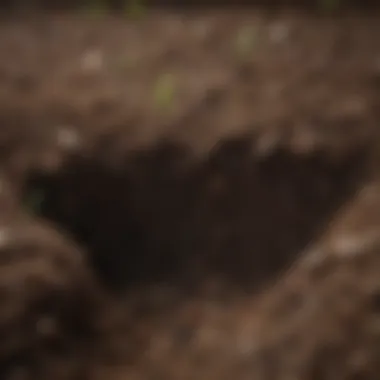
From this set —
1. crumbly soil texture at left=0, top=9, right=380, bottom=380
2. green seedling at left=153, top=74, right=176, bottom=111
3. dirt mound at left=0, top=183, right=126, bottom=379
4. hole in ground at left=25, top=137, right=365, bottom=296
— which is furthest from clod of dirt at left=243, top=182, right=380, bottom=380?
green seedling at left=153, top=74, right=176, bottom=111

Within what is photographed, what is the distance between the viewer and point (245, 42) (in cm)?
201

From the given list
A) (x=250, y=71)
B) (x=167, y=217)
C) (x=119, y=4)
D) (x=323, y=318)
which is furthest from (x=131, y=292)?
(x=119, y=4)

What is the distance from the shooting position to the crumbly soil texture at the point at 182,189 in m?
1.41

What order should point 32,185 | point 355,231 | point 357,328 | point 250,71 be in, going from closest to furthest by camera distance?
point 357,328
point 355,231
point 32,185
point 250,71

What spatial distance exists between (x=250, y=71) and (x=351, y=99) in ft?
1.10

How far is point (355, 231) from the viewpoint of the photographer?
1.43m

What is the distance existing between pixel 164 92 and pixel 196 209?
0.39 m

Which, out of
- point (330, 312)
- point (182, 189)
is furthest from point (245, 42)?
point (330, 312)

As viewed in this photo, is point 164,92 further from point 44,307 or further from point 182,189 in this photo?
point 44,307

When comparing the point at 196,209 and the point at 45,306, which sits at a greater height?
the point at 196,209

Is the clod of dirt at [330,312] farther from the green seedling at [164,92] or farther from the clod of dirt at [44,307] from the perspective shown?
the green seedling at [164,92]

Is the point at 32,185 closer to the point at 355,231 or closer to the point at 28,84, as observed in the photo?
the point at 28,84

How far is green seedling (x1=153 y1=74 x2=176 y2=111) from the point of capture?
185 cm

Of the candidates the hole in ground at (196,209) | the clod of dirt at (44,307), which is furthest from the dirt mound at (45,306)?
the hole in ground at (196,209)
